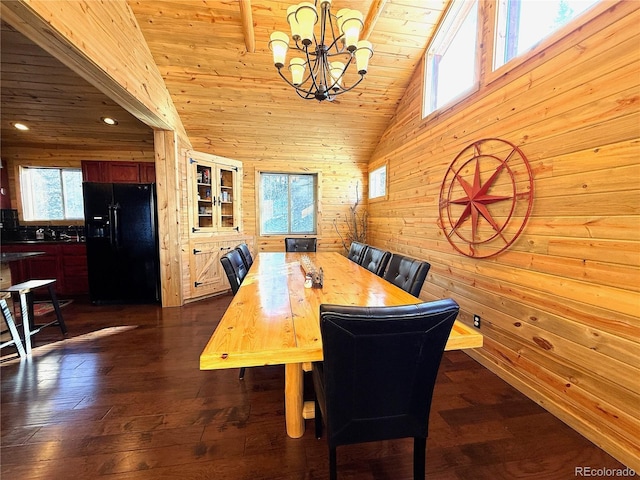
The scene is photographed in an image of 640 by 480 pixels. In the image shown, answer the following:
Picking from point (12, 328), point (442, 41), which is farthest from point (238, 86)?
point (12, 328)

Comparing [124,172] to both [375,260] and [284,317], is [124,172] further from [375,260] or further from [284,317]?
[284,317]

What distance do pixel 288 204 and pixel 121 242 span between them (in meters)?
2.81

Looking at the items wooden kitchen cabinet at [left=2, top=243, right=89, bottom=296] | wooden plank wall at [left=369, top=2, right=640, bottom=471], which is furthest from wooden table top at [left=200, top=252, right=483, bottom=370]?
wooden kitchen cabinet at [left=2, top=243, right=89, bottom=296]

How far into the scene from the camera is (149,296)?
12.3ft

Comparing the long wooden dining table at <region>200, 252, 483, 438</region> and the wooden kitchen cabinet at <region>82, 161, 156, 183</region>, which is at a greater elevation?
the wooden kitchen cabinet at <region>82, 161, 156, 183</region>

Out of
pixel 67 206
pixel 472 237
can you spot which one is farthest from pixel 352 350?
pixel 67 206

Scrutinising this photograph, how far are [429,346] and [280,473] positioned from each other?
3.29ft

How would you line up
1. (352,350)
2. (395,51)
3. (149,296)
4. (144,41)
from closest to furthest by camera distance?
(352,350) → (144,41) → (395,51) → (149,296)

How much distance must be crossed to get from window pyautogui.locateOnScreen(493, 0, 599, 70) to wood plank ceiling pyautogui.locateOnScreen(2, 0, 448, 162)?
103 cm

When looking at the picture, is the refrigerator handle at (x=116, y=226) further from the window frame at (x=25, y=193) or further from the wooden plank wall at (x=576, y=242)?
the wooden plank wall at (x=576, y=242)

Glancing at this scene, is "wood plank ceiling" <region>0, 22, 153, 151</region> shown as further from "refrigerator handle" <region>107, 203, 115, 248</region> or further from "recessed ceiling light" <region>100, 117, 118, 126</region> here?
"refrigerator handle" <region>107, 203, 115, 248</region>

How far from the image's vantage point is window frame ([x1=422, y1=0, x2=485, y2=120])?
2359 millimetres

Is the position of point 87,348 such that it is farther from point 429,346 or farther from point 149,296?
point 429,346

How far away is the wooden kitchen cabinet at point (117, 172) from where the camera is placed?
13.7 ft
